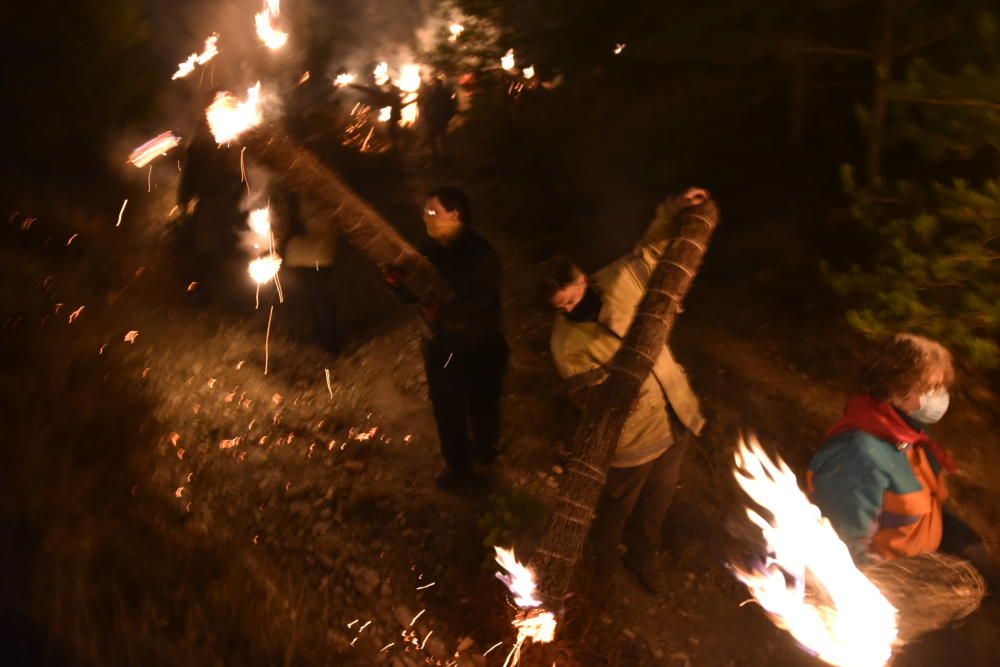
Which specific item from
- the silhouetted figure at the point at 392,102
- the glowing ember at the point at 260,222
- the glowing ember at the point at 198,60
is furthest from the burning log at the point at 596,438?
the silhouetted figure at the point at 392,102

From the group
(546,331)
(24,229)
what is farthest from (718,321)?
(24,229)

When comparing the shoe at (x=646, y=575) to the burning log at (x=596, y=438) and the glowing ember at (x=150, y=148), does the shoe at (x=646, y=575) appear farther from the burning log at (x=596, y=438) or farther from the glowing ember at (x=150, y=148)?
the glowing ember at (x=150, y=148)

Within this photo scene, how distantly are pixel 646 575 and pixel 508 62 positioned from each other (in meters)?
5.44

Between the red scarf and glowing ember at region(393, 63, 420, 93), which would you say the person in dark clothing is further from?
glowing ember at region(393, 63, 420, 93)

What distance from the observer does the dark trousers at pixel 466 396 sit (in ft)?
14.6

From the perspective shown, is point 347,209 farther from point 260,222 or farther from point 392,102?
point 392,102

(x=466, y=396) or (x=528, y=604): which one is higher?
(x=528, y=604)

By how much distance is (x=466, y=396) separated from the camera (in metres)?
4.90

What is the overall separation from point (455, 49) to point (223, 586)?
5.16 metres

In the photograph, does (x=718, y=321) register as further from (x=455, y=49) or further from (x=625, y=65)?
(x=455, y=49)

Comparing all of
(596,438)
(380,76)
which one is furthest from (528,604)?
(380,76)

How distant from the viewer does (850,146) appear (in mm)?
7801

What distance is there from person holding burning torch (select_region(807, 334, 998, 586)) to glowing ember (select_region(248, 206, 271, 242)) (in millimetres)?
6116

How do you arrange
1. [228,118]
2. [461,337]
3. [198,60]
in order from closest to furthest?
1. [228,118]
2. [461,337]
3. [198,60]
